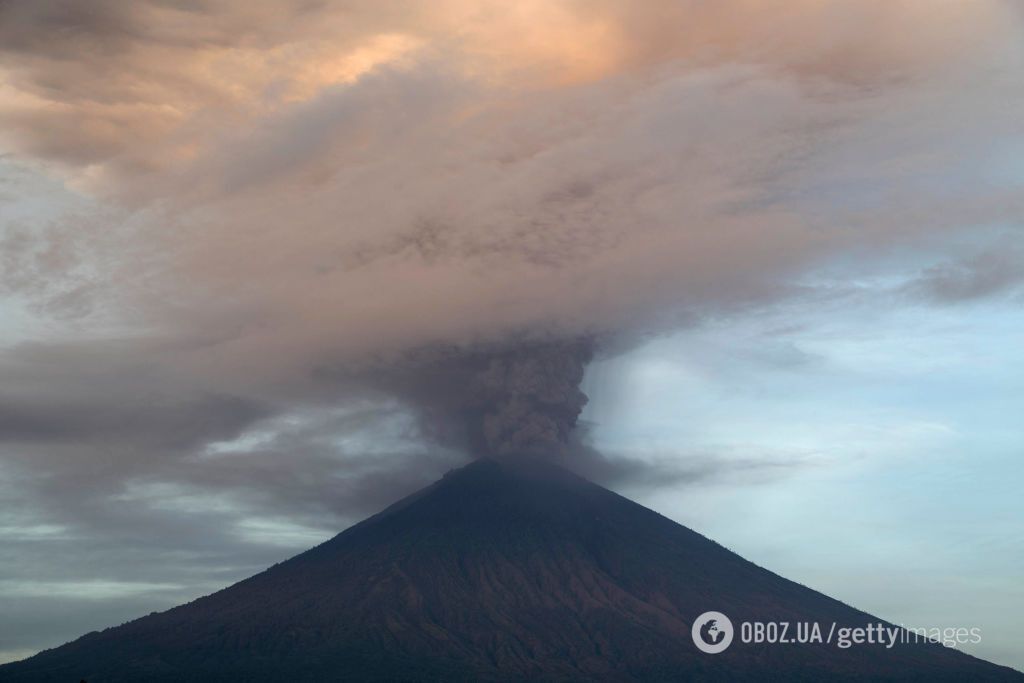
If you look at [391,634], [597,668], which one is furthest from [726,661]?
[391,634]

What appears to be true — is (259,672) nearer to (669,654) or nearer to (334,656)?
(334,656)

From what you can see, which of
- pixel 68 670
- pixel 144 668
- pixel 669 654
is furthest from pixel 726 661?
pixel 68 670

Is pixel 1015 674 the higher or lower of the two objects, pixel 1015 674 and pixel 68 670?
the higher

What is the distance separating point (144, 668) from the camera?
627 feet

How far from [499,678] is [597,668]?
15799 mm

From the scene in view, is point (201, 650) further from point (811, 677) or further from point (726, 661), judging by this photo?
point (811, 677)

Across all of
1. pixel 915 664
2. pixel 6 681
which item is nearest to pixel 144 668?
pixel 6 681

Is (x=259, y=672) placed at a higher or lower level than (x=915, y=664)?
lower

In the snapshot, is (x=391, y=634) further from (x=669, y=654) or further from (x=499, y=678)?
(x=669, y=654)

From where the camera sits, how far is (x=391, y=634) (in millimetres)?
199125

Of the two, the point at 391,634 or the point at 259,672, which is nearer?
the point at 259,672

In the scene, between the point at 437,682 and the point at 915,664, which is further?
the point at 915,664

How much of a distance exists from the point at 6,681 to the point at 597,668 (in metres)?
94.0

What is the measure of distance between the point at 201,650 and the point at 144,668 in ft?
33.9
